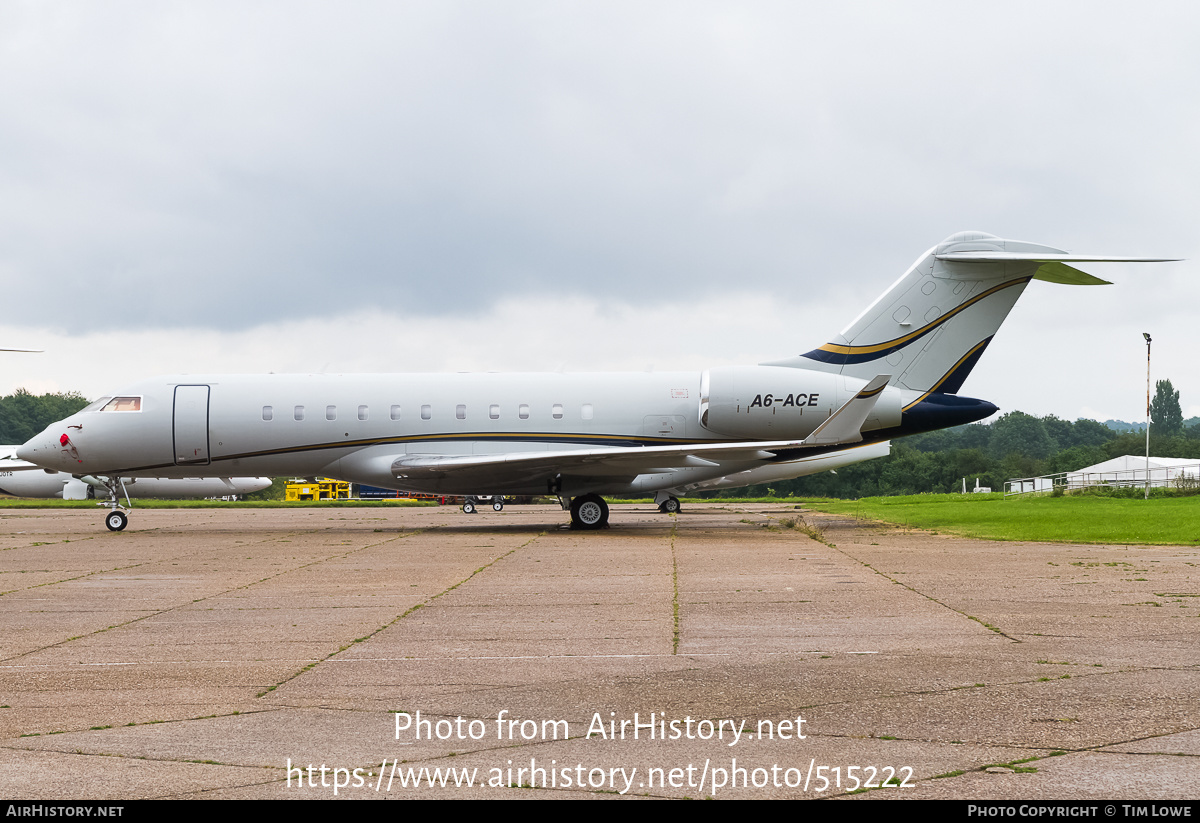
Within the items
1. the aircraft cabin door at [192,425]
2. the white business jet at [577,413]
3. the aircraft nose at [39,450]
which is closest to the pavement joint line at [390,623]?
the white business jet at [577,413]

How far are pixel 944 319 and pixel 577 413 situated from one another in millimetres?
8566

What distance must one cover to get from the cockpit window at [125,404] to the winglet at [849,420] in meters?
15.5

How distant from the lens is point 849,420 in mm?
20328

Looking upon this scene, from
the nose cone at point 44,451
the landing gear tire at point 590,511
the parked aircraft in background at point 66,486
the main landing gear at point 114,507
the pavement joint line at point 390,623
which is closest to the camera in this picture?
the pavement joint line at point 390,623

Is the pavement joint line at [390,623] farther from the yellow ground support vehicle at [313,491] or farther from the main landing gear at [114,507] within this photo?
the yellow ground support vehicle at [313,491]

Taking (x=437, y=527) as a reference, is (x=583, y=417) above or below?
above

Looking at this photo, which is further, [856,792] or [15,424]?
[15,424]

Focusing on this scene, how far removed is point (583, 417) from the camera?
23.1 m

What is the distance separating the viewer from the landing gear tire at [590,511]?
23.7 meters

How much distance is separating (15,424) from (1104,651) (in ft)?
422

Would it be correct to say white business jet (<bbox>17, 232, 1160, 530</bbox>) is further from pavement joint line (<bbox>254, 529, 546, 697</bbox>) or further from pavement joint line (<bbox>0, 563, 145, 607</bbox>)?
pavement joint line (<bbox>0, 563, 145, 607</bbox>)

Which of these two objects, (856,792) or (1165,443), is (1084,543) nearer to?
(856,792)

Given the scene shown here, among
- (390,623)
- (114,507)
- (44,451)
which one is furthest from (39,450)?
(390,623)

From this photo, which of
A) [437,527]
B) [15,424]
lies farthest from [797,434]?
[15,424]
